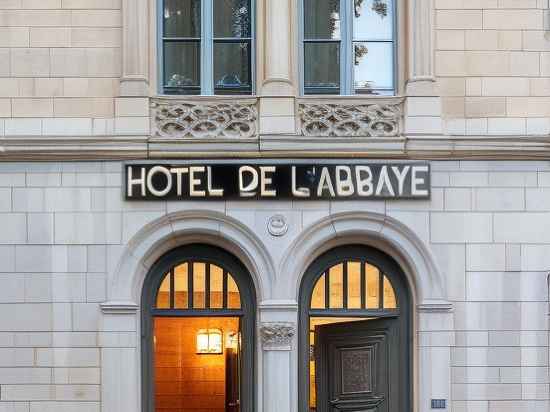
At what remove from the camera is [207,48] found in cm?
1194

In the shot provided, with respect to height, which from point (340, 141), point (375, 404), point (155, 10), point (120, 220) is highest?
point (155, 10)

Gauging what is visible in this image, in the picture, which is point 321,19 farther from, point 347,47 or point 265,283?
point 265,283

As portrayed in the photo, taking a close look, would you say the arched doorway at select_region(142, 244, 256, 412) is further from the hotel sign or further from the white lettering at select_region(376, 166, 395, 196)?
the white lettering at select_region(376, 166, 395, 196)

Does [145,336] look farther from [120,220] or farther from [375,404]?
[375,404]

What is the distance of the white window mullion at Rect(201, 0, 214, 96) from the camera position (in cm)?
1190

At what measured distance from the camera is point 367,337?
11945mm

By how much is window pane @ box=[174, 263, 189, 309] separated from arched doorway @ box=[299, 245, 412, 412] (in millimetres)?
1454

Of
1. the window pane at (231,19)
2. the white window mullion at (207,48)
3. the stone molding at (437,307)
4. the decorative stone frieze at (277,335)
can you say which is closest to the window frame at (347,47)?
the window pane at (231,19)

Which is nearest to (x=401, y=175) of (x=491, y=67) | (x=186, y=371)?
(x=491, y=67)

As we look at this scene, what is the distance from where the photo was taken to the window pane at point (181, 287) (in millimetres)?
11891

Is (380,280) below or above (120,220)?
below

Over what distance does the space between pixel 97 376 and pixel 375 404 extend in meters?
3.48

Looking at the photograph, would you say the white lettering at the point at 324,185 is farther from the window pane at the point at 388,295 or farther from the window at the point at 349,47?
→ the window pane at the point at 388,295

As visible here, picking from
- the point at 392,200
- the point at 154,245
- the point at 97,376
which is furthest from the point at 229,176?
the point at 97,376
